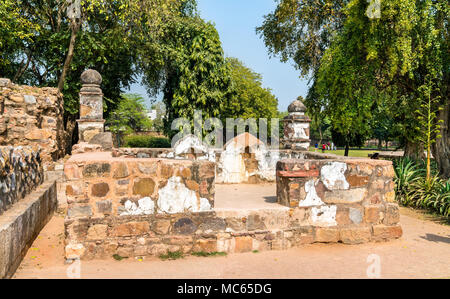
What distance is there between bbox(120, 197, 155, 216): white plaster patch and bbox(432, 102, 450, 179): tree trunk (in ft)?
25.7

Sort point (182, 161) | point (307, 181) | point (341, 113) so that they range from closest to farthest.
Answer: point (182, 161)
point (307, 181)
point (341, 113)

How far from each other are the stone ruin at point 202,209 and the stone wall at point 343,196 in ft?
0.04

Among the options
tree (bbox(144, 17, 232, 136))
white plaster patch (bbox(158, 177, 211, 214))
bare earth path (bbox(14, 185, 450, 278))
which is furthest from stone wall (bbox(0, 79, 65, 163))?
tree (bbox(144, 17, 232, 136))

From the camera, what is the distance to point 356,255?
154 inches

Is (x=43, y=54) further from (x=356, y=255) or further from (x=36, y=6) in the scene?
(x=356, y=255)

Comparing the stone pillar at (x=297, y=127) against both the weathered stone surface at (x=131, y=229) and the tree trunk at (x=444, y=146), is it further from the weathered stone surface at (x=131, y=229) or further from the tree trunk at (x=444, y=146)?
the weathered stone surface at (x=131, y=229)

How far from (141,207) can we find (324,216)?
213 centimetres

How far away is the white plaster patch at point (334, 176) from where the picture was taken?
4258 millimetres

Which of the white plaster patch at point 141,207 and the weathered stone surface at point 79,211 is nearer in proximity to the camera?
the weathered stone surface at point 79,211

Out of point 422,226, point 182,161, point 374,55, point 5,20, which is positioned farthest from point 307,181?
point 5,20

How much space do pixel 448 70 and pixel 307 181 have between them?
6.18 meters

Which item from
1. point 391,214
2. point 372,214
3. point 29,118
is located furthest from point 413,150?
point 29,118

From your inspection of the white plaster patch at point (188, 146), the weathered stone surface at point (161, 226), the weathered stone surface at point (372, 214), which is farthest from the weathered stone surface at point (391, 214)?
the white plaster patch at point (188, 146)

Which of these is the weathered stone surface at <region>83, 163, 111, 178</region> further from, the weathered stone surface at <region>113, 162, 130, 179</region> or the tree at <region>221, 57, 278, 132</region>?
the tree at <region>221, 57, 278, 132</region>
